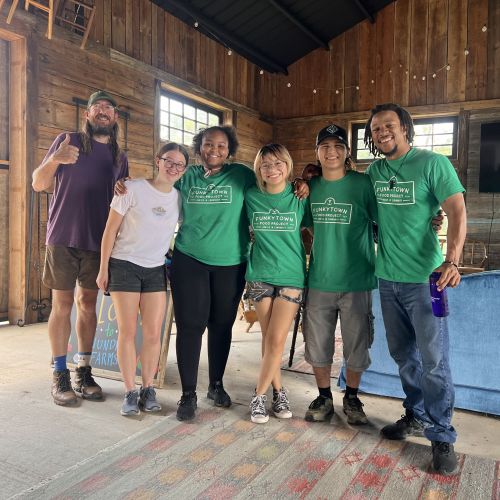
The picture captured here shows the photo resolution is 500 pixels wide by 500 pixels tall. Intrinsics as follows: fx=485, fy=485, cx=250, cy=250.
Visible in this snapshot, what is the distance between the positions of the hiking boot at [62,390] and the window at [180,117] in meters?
4.53

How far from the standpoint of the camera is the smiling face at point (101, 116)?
263 cm

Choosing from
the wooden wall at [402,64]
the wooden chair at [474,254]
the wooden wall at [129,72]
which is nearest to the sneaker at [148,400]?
the wooden wall at [129,72]

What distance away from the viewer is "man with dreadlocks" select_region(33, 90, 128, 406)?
8.50 ft

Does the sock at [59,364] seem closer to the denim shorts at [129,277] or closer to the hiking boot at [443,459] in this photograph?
the denim shorts at [129,277]

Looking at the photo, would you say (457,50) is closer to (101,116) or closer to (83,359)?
(101,116)

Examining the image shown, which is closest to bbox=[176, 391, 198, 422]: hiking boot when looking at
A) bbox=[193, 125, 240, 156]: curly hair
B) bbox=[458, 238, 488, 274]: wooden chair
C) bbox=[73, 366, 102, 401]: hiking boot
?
bbox=[73, 366, 102, 401]: hiking boot

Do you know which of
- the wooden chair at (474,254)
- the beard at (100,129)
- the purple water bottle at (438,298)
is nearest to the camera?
the purple water bottle at (438,298)

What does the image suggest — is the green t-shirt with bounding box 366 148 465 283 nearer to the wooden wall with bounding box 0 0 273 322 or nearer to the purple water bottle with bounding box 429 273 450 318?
the purple water bottle with bounding box 429 273 450 318

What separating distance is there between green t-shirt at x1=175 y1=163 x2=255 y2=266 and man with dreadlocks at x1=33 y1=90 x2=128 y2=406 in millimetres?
525

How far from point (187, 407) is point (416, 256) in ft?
4.30

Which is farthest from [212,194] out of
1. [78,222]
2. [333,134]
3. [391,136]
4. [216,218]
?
[391,136]

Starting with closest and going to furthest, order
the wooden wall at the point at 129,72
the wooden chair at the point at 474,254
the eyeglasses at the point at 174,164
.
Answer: the eyeglasses at the point at 174,164 → the wooden wall at the point at 129,72 → the wooden chair at the point at 474,254

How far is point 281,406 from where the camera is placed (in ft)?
8.02

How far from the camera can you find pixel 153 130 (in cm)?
632
